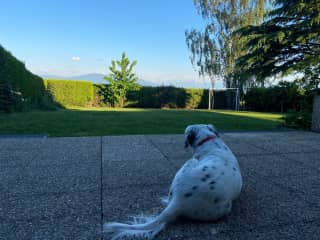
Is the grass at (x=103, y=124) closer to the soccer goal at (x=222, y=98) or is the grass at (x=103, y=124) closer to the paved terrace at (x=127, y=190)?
the paved terrace at (x=127, y=190)

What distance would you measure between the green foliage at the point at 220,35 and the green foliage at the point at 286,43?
14616 mm

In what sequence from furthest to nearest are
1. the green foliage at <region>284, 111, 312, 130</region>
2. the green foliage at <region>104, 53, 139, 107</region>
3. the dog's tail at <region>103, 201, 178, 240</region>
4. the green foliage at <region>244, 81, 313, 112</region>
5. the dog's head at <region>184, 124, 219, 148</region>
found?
the green foliage at <region>104, 53, 139, 107</region> → the green foliage at <region>244, 81, 313, 112</region> → the green foliage at <region>284, 111, 312, 130</region> → the dog's head at <region>184, 124, 219, 148</region> → the dog's tail at <region>103, 201, 178, 240</region>

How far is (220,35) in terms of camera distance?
23578mm

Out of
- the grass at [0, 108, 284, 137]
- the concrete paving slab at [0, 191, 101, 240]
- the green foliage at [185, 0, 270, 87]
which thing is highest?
the green foliage at [185, 0, 270, 87]

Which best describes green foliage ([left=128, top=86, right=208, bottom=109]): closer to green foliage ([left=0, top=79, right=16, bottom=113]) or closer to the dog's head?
green foliage ([left=0, top=79, right=16, bottom=113])

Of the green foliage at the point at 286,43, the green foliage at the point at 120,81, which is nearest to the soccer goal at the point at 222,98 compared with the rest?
the green foliage at the point at 120,81

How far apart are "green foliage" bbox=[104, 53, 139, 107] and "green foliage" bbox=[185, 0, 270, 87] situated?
765 cm

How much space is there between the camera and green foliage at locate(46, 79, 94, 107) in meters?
18.5

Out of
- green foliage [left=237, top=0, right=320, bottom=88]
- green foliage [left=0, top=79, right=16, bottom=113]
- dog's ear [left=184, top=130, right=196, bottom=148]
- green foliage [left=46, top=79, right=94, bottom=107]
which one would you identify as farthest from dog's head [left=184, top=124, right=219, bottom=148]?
green foliage [left=46, top=79, right=94, bottom=107]

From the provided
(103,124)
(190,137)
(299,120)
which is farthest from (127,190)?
(299,120)

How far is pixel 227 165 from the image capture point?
1855 millimetres

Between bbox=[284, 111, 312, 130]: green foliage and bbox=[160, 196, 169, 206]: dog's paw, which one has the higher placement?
bbox=[284, 111, 312, 130]: green foliage

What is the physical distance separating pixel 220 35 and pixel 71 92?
16970mm

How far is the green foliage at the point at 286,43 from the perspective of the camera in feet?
22.5
